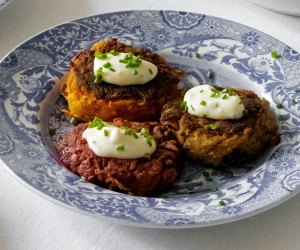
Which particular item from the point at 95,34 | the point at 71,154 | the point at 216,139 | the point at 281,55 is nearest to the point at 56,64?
the point at 95,34

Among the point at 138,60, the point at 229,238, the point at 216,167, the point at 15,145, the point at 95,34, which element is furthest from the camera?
the point at 95,34

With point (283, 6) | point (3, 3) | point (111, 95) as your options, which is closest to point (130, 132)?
point (111, 95)

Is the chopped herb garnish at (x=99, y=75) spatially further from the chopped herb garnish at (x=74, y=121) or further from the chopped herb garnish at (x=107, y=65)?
the chopped herb garnish at (x=74, y=121)

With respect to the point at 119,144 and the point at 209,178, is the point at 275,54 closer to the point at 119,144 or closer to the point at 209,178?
the point at 209,178

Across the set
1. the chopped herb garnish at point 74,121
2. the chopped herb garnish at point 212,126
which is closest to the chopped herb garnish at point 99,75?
the chopped herb garnish at point 74,121

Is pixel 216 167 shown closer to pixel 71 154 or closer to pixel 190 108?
pixel 190 108
